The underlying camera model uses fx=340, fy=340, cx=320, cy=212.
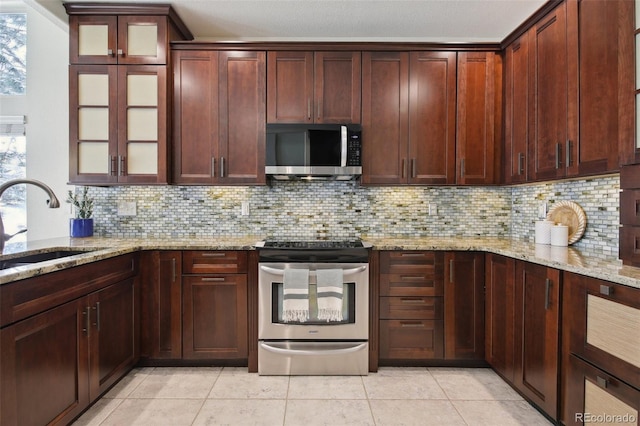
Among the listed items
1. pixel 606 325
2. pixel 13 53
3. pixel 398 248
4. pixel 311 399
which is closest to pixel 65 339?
pixel 311 399

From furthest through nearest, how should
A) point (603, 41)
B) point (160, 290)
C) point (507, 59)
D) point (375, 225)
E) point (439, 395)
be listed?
point (375, 225) < point (507, 59) < point (160, 290) < point (439, 395) < point (603, 41)

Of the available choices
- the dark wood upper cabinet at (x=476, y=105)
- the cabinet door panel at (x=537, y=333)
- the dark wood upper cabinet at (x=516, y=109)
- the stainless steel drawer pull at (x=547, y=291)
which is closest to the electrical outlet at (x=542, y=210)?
the dark wood upper cabinet at (x=516, y=109)

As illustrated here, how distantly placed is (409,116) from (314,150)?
0.86 metres

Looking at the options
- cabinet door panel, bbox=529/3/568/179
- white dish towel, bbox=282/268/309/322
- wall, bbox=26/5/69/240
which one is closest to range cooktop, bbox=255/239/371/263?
white dish towel, bbox=282/268/309/322

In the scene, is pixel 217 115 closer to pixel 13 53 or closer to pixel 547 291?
pixel 13 53

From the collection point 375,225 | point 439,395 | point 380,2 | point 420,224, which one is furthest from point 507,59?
point 439,395

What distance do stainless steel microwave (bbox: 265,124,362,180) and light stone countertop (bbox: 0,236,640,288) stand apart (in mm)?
672

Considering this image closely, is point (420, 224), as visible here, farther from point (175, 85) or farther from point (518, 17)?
point (175, 85)

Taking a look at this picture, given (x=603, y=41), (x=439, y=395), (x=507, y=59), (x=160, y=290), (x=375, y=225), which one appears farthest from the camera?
(x=375, y=225)

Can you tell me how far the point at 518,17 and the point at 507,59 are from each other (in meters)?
0.37

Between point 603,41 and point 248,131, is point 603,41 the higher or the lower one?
the higher one

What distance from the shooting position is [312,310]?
97.8 inches

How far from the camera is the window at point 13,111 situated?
3242 mm

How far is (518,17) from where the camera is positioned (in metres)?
2.81
